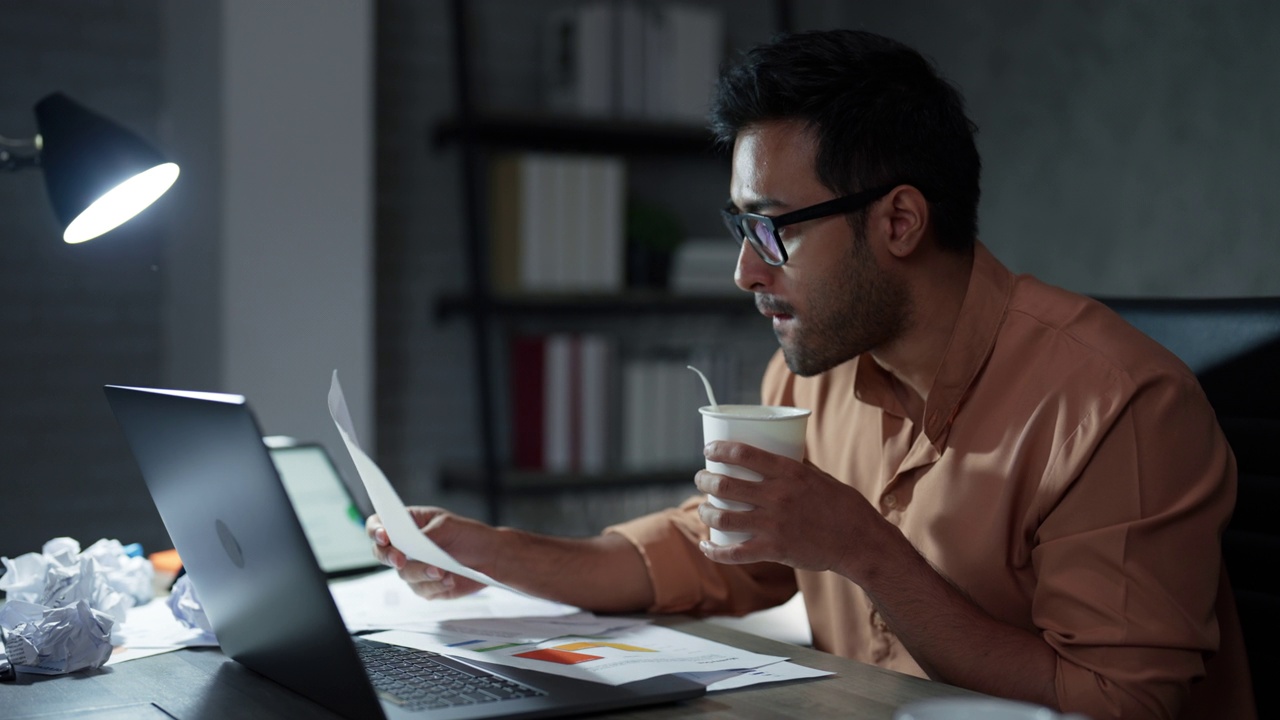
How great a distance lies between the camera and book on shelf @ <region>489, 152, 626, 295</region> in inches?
122

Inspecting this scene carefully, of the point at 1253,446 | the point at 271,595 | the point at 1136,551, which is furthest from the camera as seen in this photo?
the point at 1253,446

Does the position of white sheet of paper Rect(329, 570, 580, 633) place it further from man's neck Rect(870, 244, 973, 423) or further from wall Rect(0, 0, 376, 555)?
wall Rect(0, 0, 376, 555)

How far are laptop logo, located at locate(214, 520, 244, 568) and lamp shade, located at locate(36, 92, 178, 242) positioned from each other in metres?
0.49

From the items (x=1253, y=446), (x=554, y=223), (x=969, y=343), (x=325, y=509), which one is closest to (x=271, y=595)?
(x=325, y=509)

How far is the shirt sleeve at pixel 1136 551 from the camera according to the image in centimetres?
108

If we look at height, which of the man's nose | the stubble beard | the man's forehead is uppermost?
the man's forehead

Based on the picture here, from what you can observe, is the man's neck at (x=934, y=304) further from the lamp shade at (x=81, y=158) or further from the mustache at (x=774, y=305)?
the lamp shade at (x=81, y=158)

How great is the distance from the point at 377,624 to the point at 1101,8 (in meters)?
2.57

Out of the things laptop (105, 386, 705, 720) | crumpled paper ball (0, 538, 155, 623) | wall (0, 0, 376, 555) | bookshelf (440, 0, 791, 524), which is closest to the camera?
laptop (105, 386, 705, 720)

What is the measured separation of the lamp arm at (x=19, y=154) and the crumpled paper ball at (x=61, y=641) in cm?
55

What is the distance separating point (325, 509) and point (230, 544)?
2.09 ft

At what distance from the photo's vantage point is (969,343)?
1368 mm

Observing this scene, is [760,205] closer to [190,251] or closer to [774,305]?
[774,305]

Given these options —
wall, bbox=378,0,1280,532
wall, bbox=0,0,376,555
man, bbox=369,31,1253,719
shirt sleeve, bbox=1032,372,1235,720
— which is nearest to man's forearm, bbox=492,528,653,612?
man, bbox=369,31,1253,719
